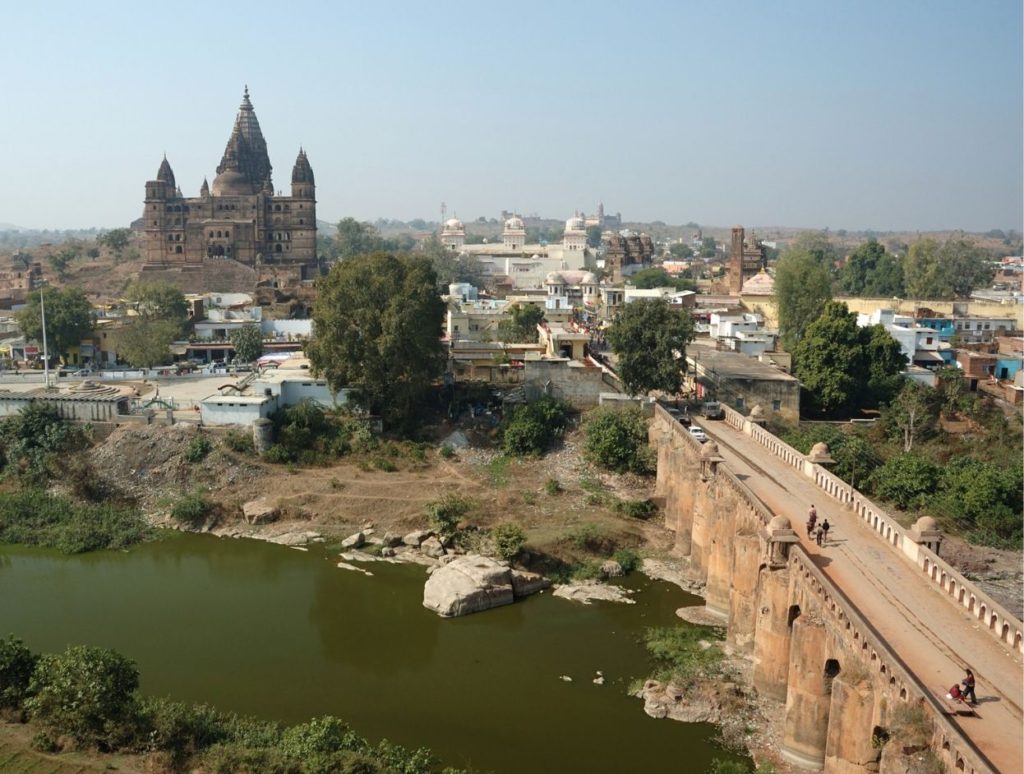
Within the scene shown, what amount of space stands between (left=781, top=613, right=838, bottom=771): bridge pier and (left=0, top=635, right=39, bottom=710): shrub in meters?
11.5

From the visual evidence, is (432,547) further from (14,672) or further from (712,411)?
(14,672)

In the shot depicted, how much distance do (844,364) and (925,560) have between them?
17.5 metres

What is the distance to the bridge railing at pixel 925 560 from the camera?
1224cm

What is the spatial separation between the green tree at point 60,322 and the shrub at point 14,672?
24.8 metres

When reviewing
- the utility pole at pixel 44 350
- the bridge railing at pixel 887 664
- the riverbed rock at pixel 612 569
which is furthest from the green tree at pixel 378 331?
the bridge railing at pixel 887 664

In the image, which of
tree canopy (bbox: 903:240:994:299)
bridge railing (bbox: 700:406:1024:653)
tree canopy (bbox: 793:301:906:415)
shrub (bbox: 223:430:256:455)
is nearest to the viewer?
bridge railing (bbox: 700:406:1024:653)

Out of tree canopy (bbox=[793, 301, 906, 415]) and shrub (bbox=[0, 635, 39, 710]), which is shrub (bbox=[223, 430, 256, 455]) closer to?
shrub (bbox=[0, 635, 39, 710])

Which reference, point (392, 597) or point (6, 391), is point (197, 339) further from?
point (392, 597)

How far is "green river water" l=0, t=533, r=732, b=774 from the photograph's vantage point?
49.2ft

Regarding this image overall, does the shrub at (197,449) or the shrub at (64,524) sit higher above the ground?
the shrub at (197,449)

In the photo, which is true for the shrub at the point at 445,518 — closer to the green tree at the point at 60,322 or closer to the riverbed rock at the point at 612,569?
the riverbed rock at the point at 612,569

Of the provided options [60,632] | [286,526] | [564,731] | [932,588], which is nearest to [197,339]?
[286,526]

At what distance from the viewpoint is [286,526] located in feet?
80.8

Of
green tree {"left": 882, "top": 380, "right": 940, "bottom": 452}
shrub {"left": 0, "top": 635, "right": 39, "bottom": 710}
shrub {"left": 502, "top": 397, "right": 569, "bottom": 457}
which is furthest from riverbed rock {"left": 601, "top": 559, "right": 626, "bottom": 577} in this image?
green tree {"left": 882, "top": 380, "right": 940, "bottom": 452}
